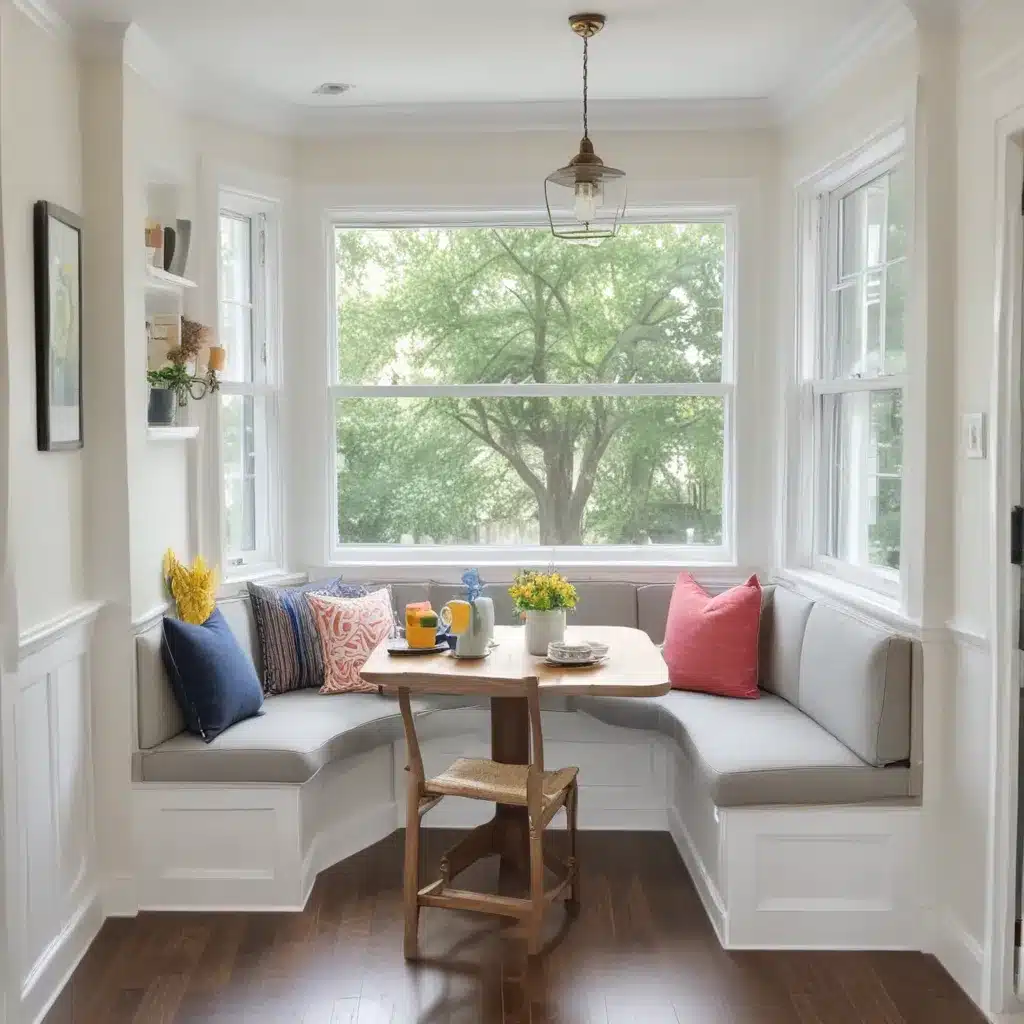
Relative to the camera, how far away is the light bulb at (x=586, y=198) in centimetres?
314

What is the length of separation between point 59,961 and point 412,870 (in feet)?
3.19

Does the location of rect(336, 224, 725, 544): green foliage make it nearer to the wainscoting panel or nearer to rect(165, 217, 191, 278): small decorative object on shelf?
rect(165, 217, 191, 278): small decorative object on shelf

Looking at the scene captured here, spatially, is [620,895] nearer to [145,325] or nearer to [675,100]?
[145,325]

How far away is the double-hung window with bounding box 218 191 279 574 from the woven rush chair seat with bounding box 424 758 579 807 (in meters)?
1.43

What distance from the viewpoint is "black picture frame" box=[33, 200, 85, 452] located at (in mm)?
3012

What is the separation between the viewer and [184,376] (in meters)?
3.77

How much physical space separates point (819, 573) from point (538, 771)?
158cm

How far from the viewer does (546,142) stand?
14.4ft

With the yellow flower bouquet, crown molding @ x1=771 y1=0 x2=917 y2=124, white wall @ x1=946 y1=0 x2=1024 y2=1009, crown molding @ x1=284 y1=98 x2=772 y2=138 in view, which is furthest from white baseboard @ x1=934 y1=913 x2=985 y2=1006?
crown molding @ x1=284 y1=98 x2=772 y2=138

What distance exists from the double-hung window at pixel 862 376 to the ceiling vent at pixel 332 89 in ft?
5.80

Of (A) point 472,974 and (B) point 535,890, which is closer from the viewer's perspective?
(A) point 472,974

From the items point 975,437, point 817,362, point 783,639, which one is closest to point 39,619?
point 783,639

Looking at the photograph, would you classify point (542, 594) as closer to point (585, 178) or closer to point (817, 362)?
point (585, 178)

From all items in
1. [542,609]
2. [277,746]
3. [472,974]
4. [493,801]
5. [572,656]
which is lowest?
[472,974]
